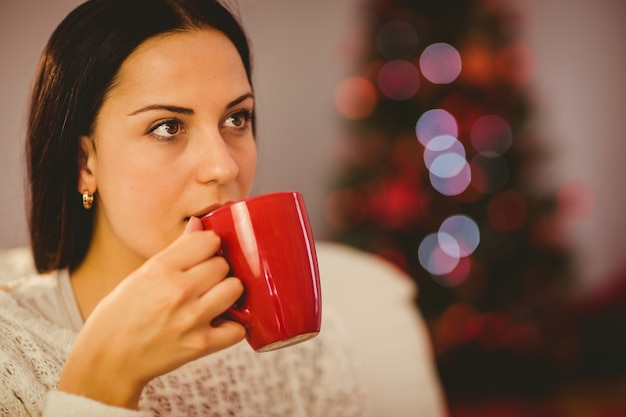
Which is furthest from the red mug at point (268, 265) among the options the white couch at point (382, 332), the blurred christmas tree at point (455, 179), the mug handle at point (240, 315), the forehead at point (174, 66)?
the blurred christmas tree at point (455, 179)

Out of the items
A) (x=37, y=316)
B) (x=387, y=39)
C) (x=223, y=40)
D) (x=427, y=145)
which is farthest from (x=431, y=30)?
(x=37, y=316)

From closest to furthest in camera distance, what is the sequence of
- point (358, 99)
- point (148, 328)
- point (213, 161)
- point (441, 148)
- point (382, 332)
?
point (148, 328) < point (213, 161) < point (382, 332) < point (441, 148) < point (358, 99)

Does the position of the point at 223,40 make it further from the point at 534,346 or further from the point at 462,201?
the point at 534,346

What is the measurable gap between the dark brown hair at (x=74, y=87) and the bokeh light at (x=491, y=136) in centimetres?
205

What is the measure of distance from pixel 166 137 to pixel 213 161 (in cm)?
8

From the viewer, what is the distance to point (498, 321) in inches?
115

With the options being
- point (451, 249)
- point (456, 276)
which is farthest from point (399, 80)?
point (456, 276)

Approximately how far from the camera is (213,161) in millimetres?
789

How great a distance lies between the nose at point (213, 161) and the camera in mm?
786

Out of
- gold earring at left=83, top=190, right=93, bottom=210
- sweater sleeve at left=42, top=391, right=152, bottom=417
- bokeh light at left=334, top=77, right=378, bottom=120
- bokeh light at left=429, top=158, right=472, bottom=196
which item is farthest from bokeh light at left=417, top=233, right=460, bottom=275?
sweater sleeve at left=42, top=391, right=152, bottom=417

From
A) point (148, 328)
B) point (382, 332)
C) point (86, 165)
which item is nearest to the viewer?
point (148, 328)

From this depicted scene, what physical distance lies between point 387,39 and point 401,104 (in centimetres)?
34

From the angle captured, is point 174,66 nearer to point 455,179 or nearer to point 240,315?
point 240,315

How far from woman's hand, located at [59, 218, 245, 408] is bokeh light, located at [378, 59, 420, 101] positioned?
2.36 m
